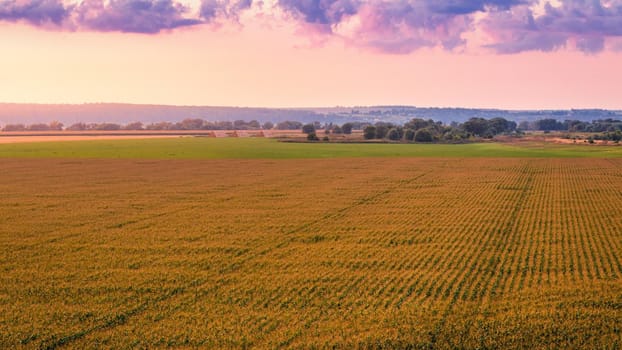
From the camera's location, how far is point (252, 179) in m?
60.1

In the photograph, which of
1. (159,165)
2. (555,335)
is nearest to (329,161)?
(159,165)

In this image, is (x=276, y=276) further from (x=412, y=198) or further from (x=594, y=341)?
(x=412, y=198)

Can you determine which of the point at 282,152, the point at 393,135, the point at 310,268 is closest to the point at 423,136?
the point at 393,135

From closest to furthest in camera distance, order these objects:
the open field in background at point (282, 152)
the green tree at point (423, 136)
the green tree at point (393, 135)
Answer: the open field in background at point (282, 152), the green tree at point (423, 136), the green tree at point (393, 135)

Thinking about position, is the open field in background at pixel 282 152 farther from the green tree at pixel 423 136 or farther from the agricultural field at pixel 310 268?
the agricultural field at pixel 310 268

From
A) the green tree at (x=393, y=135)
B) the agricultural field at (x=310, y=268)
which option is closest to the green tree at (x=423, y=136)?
the green tree at (x=393, y=135)

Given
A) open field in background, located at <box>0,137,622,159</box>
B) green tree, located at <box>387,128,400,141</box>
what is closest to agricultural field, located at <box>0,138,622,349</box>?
open field in background, located at <box>0,137,622,159</box>

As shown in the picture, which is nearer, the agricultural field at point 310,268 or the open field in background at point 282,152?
the agricultural field at point 310,268

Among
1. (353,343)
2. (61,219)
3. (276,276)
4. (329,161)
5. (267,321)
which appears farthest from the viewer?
(329,161)

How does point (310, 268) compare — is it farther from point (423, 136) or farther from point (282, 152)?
point (423, 136)

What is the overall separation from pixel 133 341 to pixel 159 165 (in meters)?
64.0

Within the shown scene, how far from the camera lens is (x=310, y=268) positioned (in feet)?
77.3

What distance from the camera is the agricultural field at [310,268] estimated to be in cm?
1661

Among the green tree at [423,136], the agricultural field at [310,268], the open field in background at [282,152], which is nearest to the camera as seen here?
the agricultural field at [310,268]
